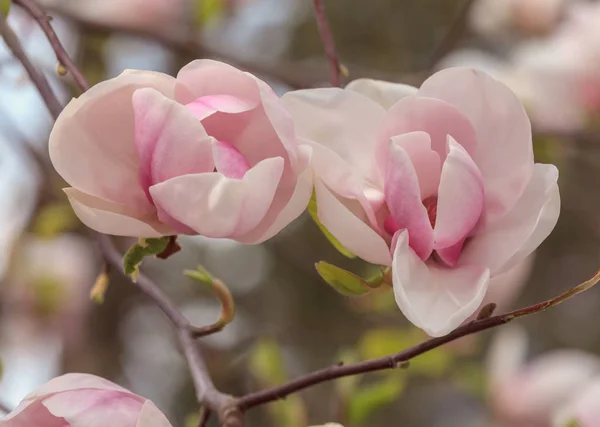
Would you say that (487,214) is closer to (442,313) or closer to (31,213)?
(442,313)

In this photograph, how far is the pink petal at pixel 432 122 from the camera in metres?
0.26

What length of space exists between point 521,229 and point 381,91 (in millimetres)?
83

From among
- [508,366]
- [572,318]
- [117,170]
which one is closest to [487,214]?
[117,170]

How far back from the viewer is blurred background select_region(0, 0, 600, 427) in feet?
2.23

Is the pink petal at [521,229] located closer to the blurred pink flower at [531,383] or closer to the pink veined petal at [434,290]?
the pink veined petal at [434,290]

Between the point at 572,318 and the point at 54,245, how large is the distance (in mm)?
1170

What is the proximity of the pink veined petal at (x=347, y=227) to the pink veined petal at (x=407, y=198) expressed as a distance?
0.01 meters

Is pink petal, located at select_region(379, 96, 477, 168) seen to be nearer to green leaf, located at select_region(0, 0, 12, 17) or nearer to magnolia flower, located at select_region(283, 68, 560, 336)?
magnolia flower, located at select_region(283, 68, 560, 336)

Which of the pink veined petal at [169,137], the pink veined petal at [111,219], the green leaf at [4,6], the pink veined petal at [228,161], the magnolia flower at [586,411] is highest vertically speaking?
the green leaf at [4,6]

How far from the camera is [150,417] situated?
232mm

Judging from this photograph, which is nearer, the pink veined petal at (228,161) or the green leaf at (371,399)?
the pink veined petal at (228,161)

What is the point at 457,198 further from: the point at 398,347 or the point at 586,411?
the point at 398,347

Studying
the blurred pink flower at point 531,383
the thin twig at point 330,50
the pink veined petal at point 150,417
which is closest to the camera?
the pink veined petal at point 150,417

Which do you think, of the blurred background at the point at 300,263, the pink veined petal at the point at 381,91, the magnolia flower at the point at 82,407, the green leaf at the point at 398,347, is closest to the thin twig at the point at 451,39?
the blurred background at the point at 300,263
